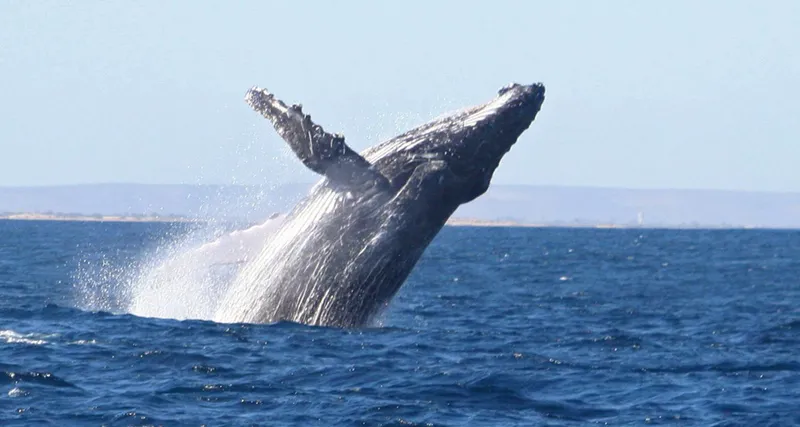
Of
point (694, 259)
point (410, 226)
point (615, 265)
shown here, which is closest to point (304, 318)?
point (410, 226)

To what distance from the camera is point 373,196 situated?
15789mm

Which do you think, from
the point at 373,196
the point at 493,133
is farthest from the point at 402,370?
the point at 493,133

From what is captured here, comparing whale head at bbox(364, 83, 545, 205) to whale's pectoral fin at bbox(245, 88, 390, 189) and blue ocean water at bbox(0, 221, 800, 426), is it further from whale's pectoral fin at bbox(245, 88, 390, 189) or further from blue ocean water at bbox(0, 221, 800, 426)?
blue ocean water at bbox(0, 221, 800, 426)

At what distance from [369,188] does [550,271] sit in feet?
103

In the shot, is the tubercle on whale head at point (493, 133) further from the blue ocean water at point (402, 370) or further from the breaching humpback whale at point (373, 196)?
the blue ocean water at point (402, 370)

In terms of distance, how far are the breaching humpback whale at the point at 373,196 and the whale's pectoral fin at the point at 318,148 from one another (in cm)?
1

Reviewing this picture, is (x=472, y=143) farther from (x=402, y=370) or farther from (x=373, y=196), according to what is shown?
(x=402, y=370)

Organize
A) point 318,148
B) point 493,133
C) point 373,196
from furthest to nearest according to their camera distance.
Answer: point 373,196, point 493,133, point 318,148

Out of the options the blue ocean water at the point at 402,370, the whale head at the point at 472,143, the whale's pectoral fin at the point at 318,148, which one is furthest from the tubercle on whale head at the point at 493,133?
the blue ocean water at the point at 402,370

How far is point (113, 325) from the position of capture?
57.6ft

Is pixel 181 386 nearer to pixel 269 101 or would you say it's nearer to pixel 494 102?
pixel 269 101

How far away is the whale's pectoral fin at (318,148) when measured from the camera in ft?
50.6

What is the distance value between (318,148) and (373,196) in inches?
36.0

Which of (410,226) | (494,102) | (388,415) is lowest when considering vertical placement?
(388,415)
